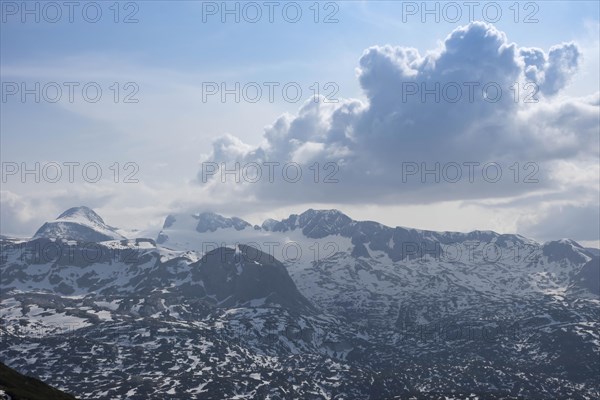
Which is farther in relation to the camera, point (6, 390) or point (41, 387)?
point (41, 387)
